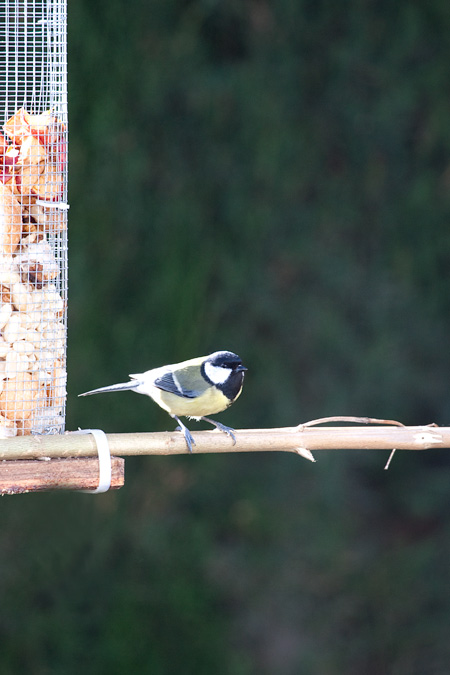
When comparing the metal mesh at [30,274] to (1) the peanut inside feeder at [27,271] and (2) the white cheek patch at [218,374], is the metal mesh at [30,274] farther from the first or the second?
(2) the white cheek patch at [218,374]

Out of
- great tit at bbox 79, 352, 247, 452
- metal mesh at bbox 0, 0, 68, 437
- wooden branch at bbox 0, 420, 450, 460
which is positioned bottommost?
wooden branch at bbox 0, 420, 450, 460

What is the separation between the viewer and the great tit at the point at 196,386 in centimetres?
237

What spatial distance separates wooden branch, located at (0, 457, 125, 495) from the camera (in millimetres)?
1716

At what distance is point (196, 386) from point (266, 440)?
0.51m

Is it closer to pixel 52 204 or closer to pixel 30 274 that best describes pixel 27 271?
pixel 30 274

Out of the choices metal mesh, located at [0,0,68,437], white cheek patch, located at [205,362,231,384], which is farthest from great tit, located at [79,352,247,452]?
metal mesh, located at [0,0,68,437]

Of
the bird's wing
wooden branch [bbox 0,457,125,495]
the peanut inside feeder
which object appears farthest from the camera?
the bird's wing

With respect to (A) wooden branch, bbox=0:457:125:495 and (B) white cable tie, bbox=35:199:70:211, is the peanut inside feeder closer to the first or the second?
(B) white cable tie, bbox=35:199:70:211

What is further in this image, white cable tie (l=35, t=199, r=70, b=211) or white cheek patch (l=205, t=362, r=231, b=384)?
white cheek patch (l=205, t=362, r=231, b=384)

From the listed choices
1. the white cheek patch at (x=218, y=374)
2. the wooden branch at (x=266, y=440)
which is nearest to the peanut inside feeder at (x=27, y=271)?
the wooden branch at (x=266, y=440)

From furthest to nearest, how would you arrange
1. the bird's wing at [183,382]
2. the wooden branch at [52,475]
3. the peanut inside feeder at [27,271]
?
the bird's wing at [183,382]
the peanut inside feeder at [27,271]
the wooden branch at [52,475]

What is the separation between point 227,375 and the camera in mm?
2391

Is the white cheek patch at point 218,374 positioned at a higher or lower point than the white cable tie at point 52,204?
lower

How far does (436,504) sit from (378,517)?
12.8 inches
